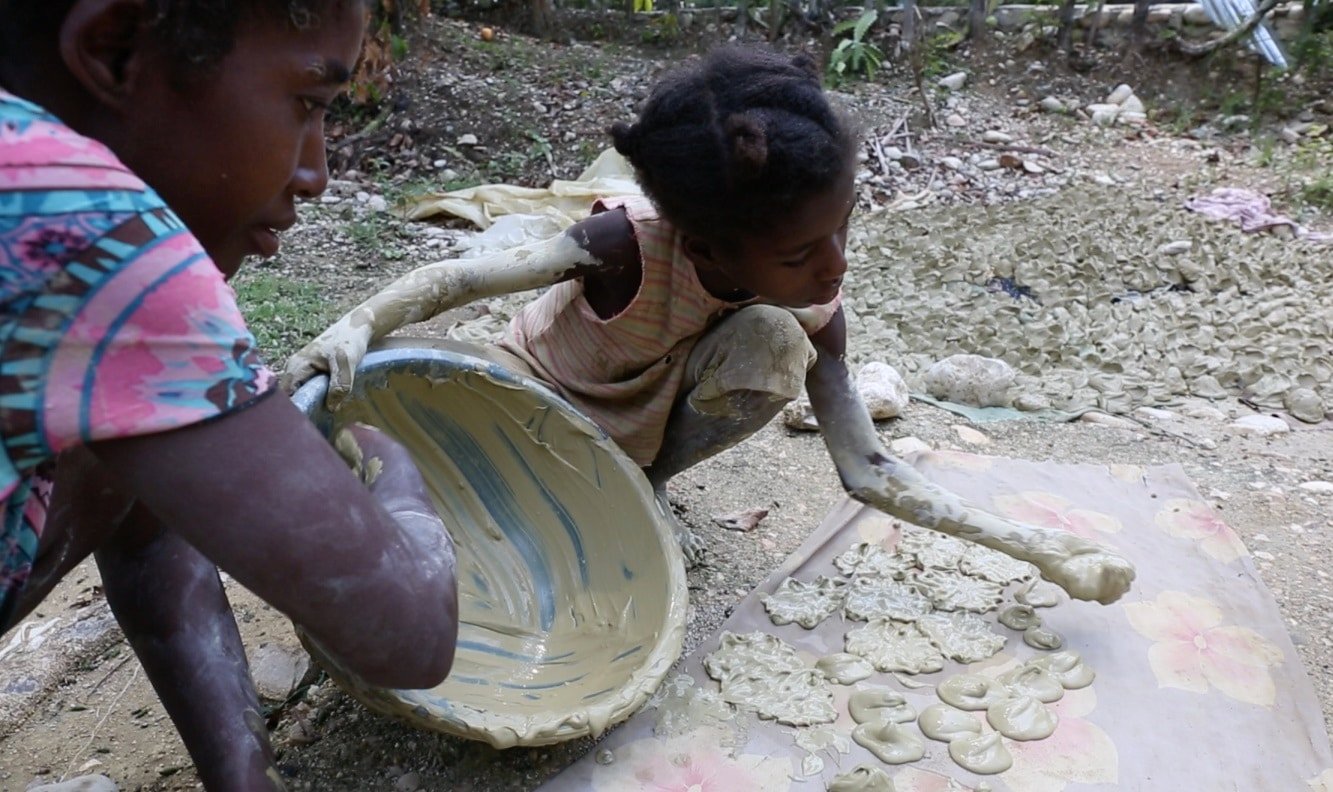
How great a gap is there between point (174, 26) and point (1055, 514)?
6.51 ft

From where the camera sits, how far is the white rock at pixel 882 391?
2723 millimetres

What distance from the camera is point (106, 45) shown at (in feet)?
2.47

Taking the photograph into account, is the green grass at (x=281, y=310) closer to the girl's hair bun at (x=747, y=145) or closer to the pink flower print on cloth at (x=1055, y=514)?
the girl's hair bun at (x=747, y=145)

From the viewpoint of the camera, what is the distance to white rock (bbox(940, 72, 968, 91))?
6.19 metres

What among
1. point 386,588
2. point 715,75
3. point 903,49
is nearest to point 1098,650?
point 715,75

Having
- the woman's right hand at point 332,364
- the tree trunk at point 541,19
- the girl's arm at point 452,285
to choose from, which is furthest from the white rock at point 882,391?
the tree trunk at point 541,19

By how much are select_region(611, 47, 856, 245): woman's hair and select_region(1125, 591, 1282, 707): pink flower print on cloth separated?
1.03 meters

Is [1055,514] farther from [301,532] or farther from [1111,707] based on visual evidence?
[301,532]

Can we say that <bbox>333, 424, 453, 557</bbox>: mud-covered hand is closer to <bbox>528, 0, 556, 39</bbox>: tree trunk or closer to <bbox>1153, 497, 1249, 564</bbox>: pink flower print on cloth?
<bbox>1153, 497, 1249, 564</bbox>: pink flower print on cloth

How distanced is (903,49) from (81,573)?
225 inches

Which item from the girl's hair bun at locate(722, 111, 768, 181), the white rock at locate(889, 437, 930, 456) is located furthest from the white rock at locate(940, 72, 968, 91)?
the girl's hair bun at locate(722, 111, 768, 181)

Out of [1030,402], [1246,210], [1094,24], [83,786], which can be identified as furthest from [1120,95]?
[83,786]

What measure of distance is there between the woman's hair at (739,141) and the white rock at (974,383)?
4.35ft

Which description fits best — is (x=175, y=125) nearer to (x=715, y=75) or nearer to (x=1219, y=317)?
(x=715, y=75)
